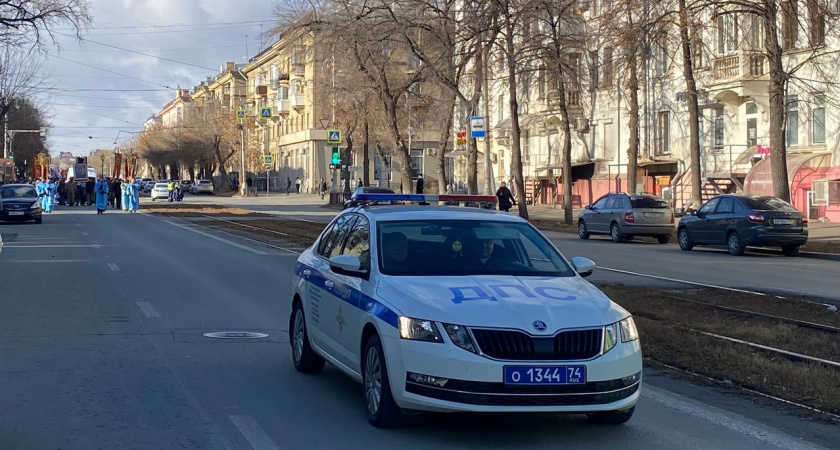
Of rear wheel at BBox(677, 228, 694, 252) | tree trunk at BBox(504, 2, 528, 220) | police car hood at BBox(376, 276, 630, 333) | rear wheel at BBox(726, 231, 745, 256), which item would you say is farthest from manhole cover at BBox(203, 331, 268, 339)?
tree trunk at BBox(504, 2, 528, 220)

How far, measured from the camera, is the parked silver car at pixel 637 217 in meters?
29.2

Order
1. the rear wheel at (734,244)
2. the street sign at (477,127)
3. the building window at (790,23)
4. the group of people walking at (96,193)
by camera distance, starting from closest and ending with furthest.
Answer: the rear wheel at (734,244)
the building window at (790,23)
the street sign at (477,127)
the group of people walking at (96,193)

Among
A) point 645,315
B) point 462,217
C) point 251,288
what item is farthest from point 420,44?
point 462,217

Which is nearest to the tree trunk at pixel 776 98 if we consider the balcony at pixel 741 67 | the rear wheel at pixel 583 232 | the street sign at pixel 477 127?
the rear wheel at pixel 583 232

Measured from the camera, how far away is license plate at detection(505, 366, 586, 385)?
6.04 metres

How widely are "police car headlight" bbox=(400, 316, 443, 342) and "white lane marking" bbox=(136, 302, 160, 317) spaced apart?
276 inches

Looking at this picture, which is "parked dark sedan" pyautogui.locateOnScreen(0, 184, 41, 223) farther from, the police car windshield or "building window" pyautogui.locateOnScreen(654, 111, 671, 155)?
the police car windshield

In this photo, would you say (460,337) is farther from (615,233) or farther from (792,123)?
(792,123)

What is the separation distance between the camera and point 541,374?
19.9ft

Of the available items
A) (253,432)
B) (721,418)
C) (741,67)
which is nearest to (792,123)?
(741,67)

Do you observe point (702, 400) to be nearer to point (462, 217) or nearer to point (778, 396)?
point (778, 396)

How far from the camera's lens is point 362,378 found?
696 centimetres

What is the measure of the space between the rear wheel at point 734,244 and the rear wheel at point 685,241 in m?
1.54

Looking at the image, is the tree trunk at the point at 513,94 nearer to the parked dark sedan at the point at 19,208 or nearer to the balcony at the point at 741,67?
the balcony at the point at 741,67
